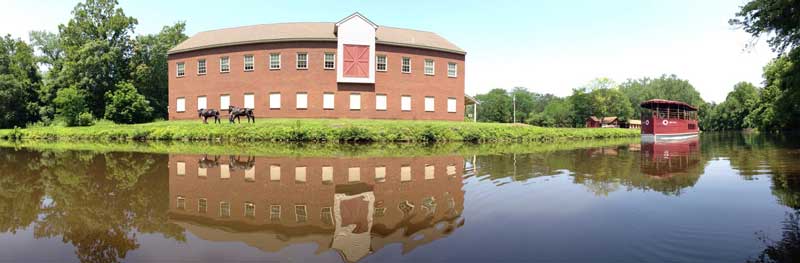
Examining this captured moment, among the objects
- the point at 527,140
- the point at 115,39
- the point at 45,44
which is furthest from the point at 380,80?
the point at 45,44

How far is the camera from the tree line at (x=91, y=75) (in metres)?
36.4

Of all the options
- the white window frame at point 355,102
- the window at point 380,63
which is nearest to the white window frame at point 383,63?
the window at point 380,63

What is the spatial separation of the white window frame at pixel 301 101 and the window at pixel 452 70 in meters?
13.1

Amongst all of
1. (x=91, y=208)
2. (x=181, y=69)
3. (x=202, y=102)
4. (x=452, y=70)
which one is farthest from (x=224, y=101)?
(x=91, y=208)

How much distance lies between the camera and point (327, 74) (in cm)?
3250

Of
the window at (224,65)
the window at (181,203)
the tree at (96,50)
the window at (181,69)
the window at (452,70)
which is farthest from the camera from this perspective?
the tree at (96,50)

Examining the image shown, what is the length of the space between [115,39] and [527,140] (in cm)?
4486

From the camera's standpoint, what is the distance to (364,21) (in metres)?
32.6

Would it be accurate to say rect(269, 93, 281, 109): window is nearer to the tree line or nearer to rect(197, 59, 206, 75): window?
rect(197, 59, 206, 75): window

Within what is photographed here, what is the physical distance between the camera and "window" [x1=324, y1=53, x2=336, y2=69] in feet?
107

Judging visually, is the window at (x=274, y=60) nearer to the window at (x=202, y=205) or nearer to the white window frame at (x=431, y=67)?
the white window frame at (x=431, y=67)

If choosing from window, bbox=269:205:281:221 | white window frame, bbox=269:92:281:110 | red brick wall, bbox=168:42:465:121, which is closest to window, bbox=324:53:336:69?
red brick wall, bbox=168:42:465:121

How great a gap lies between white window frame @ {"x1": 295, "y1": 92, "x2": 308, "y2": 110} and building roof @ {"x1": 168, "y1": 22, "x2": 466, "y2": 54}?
4703 mm

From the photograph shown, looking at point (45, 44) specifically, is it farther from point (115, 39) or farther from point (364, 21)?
point (364, 21)
